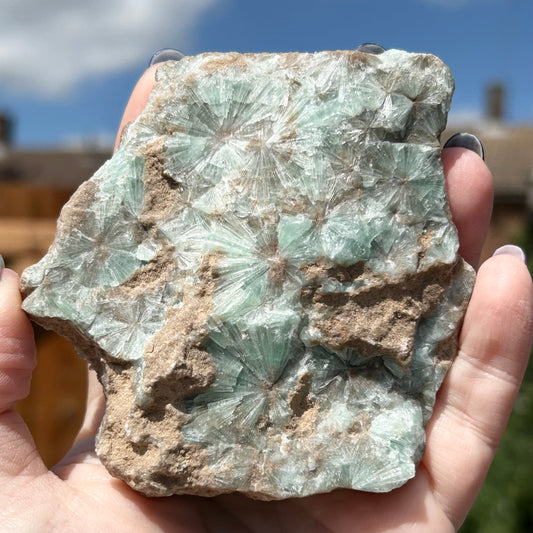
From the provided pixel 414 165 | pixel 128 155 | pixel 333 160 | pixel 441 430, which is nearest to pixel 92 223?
pixel 128 155

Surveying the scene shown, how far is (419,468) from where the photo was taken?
1.66m

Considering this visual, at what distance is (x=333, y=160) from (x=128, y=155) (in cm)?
56

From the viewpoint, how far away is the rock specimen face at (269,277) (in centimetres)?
148

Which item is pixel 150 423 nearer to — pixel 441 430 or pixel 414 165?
pixel 441 430

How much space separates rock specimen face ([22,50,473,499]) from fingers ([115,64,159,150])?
0.27 m

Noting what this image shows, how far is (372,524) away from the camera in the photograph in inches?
61.9

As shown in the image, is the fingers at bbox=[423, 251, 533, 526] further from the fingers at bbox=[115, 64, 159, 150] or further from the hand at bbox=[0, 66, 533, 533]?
the fingers at bbox=[115, 64, 159, 150]

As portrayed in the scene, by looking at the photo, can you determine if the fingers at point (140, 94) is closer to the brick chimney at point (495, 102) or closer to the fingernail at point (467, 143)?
the fingernail at point (467, 143)

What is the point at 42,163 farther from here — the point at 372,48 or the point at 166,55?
the point at 372,48

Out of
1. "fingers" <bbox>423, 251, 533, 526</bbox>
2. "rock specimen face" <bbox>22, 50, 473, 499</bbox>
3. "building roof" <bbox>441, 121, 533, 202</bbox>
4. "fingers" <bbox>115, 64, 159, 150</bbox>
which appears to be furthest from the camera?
Answer: "building roof" <bbox>441, 121, 533, 202</bbox>

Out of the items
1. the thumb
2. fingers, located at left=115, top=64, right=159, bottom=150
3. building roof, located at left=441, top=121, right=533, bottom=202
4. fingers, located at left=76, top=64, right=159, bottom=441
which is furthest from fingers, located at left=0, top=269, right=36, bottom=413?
building roof, located at left=441, top=121, right=533, bottom=202

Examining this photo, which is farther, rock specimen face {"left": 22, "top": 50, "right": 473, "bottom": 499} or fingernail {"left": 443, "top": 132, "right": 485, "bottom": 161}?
fingernail {"left": 443, "top": 132, "right": 485, "bottom": 161}

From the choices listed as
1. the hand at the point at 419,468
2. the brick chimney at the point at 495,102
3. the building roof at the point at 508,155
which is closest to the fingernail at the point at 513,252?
the hand at the point at 419,468

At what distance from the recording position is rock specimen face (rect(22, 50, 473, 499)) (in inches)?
58.2
